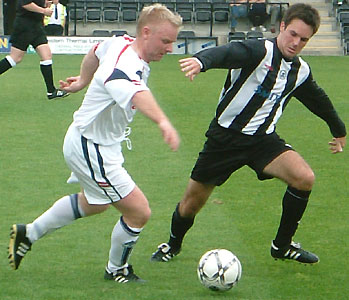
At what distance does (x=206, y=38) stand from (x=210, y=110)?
1360cm

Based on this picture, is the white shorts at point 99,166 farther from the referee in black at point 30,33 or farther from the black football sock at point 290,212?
the referee in black at point 30,33

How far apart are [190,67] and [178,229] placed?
4.78ft

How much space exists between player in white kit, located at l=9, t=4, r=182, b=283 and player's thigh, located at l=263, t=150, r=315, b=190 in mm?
977

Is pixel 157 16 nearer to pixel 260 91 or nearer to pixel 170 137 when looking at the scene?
pixel 170 137

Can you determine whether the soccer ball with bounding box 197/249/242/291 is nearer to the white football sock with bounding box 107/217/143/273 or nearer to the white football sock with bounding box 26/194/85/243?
the white football sock with bounding box 107/217/143/273

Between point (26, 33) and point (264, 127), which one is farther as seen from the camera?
point (26, 33)

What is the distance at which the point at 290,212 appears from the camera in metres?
5.77

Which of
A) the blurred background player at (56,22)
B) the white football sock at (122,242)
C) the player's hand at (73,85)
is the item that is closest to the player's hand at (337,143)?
the white football sock at (122,242)

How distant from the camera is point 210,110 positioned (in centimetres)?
1299

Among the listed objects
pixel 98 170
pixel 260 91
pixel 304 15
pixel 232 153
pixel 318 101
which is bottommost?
pixel 232 153

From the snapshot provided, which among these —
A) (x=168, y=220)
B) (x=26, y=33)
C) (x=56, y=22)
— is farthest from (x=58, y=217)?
(x=56, y=22)

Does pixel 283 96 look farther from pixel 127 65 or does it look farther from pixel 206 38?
pixel 206 38

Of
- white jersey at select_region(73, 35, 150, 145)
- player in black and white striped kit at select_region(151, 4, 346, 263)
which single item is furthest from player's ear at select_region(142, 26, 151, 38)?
player in black and white striped kit at select_region(151, 4, 346, 263)

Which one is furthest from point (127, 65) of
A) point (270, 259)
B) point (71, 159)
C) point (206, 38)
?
point (206, 38)
